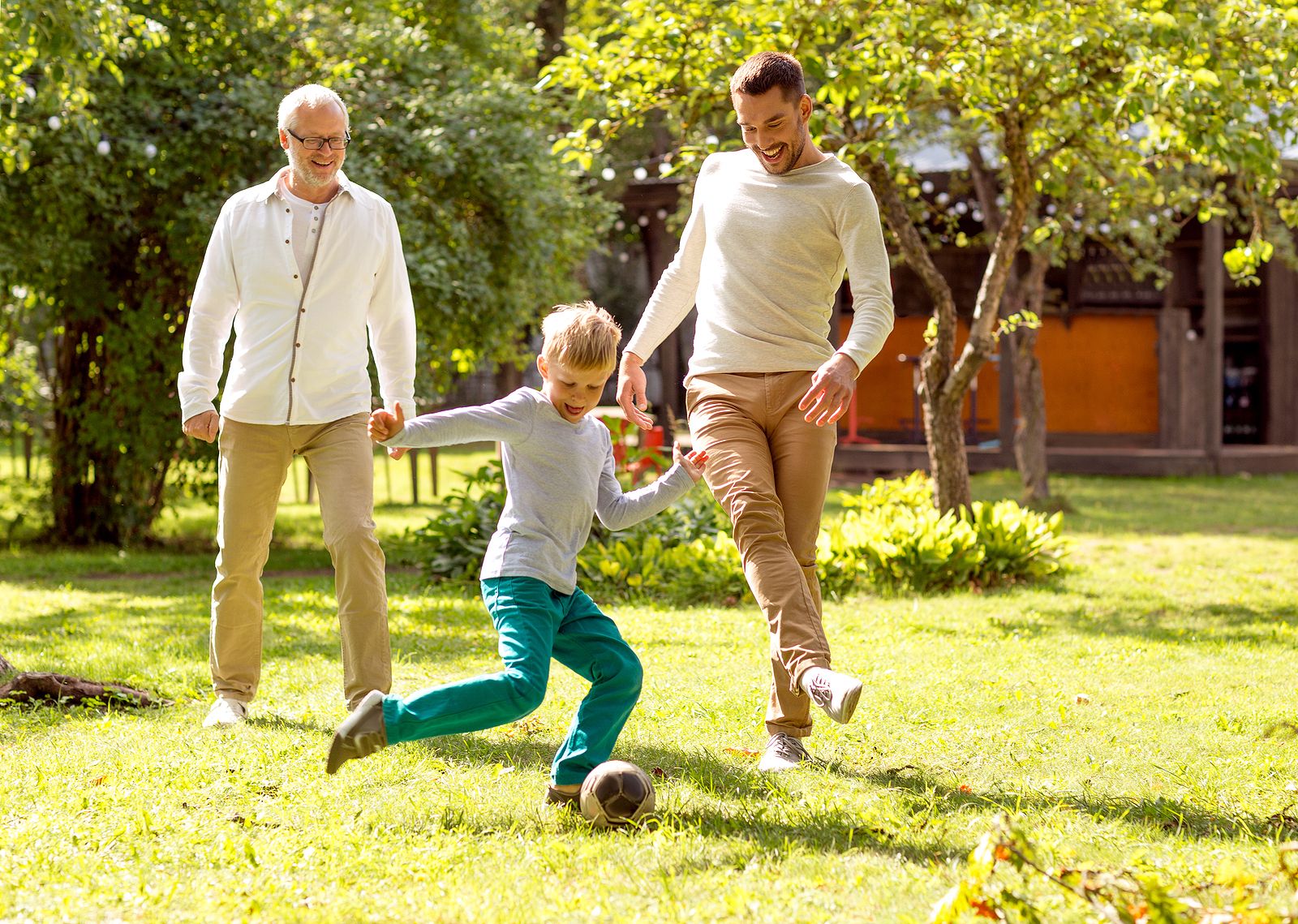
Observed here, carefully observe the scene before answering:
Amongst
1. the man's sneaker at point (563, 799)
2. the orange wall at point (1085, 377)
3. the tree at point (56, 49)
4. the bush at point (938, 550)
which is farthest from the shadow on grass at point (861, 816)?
the orange wall at point (1085, 377)

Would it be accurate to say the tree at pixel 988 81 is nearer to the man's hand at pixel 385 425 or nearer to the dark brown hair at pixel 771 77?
the dark brown hair at pixel 771 77

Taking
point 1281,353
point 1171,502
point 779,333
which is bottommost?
point 1171,502

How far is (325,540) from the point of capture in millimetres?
4562

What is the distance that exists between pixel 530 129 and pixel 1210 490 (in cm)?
958

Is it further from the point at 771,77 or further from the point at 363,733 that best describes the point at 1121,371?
the point at 363,733

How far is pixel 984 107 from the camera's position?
8.38 meters

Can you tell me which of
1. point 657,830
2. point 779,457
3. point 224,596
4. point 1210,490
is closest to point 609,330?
point 779,457

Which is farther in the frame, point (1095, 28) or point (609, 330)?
point (1095, 28)

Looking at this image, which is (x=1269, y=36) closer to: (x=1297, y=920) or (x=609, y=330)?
(x=609, y=330)

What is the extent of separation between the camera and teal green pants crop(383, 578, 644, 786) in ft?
10.9

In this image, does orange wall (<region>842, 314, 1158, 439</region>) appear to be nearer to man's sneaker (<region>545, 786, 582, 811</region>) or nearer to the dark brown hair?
the dark brown hair

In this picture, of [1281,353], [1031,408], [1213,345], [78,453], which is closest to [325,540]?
[78,453]

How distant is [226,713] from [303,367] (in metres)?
1.21

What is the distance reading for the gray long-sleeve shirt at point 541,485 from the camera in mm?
3541
